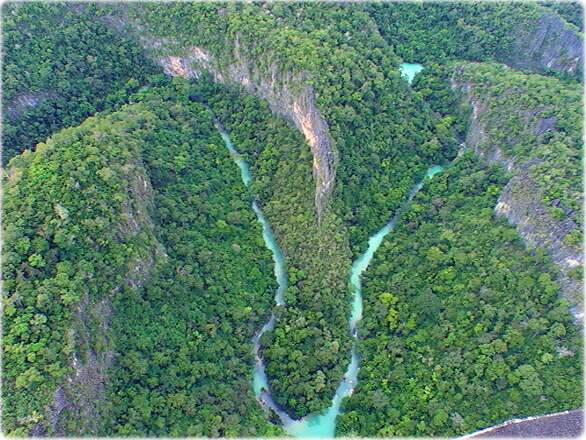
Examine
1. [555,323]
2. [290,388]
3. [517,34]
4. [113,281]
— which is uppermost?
[517,34]

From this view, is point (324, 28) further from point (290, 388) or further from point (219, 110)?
point (290, 388)

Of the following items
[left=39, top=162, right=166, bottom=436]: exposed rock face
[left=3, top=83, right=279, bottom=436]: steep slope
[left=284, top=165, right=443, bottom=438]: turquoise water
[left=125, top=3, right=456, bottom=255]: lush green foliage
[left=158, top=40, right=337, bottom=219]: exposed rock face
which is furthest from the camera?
[left=125, top=3, right=456, bottom=255]: lush green foliage

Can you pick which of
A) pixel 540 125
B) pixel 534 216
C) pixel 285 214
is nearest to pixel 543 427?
pixel 534 216

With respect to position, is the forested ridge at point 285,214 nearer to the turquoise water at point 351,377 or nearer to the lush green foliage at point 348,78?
the lush green foliage at point 348,78

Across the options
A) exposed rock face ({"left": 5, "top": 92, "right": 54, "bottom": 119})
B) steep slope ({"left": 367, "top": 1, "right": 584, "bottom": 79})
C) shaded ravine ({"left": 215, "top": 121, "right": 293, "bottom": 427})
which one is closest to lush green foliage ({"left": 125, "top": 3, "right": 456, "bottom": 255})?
steep slope ({"left": 367, "top": 1, "right": 584, "bottom": 79})

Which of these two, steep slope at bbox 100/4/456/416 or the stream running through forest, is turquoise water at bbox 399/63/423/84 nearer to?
the stream running through forest

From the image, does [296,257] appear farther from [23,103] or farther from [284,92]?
[23,103]

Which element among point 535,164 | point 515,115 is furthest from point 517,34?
point 535,164
